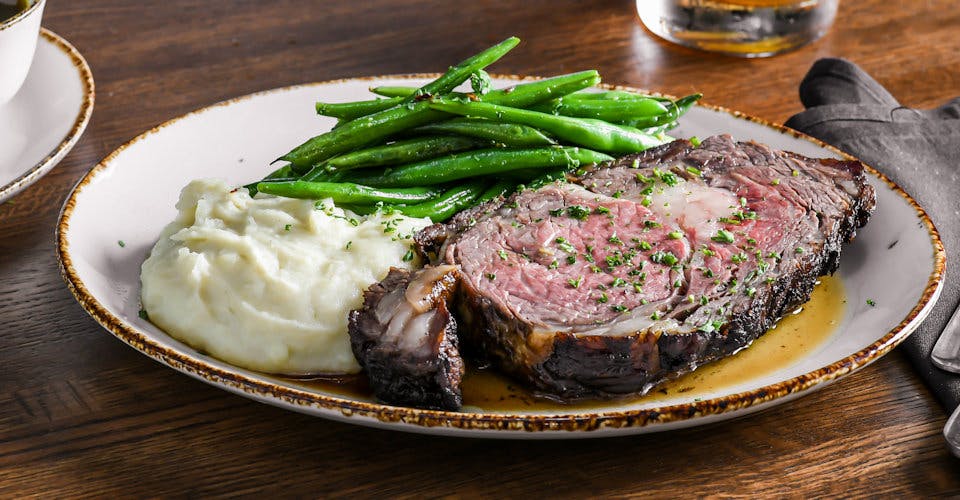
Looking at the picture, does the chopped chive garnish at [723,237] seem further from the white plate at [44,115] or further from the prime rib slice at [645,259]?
the white plate at [44,115]

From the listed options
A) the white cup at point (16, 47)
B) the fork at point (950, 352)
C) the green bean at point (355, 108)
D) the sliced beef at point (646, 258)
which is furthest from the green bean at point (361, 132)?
the fork at point (950, 352)

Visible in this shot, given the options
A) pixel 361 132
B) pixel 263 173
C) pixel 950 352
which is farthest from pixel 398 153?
pixel 950 352

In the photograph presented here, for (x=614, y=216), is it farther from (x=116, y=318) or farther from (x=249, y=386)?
(x=116, y=318)

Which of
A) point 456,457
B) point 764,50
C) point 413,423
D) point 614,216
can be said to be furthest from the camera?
point 764,50

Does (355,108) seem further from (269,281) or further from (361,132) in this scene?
(269,281)

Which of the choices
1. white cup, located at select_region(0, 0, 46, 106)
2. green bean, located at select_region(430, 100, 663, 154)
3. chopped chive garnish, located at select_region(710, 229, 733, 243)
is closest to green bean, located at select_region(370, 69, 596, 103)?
green bean, located at select_region(430, 100, 663, 154)

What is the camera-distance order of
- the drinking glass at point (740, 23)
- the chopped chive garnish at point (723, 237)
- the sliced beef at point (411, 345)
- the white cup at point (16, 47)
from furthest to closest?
1. the drinking glass at point (740, 23)
2. the white cup at point (16, 47)
3. the chopped chive garnish at point (723, 237)
4. the sliced beef at point (411, 345)

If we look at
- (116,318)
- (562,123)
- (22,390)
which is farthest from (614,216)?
(22,390)

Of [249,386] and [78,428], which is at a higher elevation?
[249,386]
